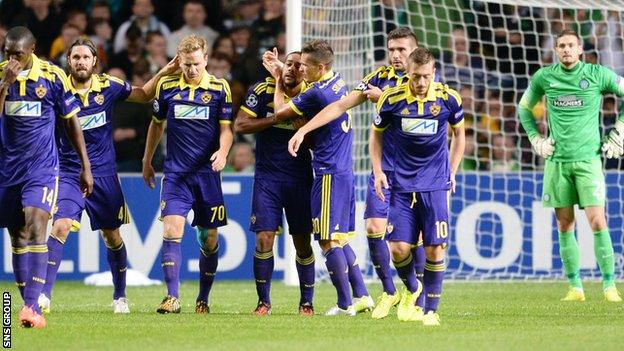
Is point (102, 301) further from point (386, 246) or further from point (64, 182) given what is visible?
point (386, 246)

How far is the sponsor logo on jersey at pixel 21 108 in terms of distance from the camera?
8805 millimetres

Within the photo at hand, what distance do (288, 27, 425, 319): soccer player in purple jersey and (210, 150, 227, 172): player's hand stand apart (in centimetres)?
82

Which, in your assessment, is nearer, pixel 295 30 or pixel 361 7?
pixel 295 30

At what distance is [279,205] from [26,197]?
6.85 ft

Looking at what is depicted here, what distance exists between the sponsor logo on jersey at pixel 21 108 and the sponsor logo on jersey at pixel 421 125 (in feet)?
8.22

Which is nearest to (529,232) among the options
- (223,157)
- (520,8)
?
(520,8)

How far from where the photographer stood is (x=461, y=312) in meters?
10.3

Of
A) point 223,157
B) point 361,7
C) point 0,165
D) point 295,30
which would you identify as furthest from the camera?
point 361,7

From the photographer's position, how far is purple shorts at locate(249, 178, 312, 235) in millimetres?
10000

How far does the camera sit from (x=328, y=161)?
9.80 metres

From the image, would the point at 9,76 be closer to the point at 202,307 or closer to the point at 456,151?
the point at 202,307

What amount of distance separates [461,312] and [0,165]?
371 centimetres

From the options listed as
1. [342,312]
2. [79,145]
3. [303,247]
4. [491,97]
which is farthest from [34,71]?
[491,97]

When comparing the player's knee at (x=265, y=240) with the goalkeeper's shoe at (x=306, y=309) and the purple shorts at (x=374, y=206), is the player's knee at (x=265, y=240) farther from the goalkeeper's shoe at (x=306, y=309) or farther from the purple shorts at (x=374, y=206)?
the purple shorts at (x=374, y=206)
